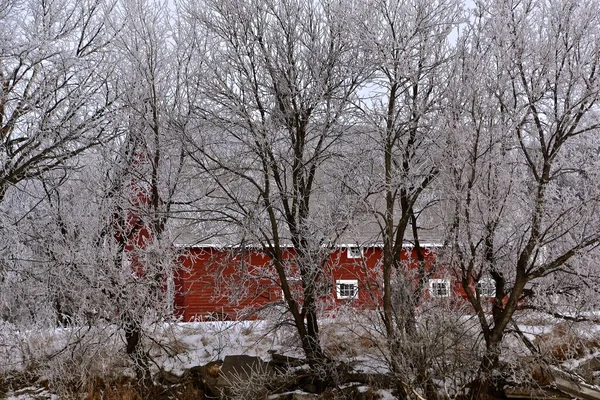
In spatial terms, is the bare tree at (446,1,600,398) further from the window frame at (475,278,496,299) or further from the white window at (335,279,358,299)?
the white window at (335,279,358,299)

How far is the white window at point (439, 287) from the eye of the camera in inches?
432

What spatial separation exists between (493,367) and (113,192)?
298 inches

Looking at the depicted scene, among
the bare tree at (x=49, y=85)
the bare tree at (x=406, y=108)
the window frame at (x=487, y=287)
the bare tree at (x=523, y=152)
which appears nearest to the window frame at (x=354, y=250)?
the bare tree at (x=406, y=108)

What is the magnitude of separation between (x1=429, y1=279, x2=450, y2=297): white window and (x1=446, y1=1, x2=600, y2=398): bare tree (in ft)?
1.98

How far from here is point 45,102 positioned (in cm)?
1115

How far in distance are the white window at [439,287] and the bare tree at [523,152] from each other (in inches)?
23.8

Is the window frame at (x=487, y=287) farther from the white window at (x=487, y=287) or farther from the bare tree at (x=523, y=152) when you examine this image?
the bare tree at (x=523, y=152)

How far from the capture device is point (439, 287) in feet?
37.0

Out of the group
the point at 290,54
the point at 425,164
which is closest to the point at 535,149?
the point at 425,164

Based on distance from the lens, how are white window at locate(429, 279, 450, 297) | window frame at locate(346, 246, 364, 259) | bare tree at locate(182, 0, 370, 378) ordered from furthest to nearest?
1. bare tree at locate(182, 0, 370, 378)
2. white window at locate(429, 279, 450, 297)
3. window frame at locate(346, 246, 364, 259)

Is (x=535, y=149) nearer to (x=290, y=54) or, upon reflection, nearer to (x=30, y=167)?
(x=290, y=54)

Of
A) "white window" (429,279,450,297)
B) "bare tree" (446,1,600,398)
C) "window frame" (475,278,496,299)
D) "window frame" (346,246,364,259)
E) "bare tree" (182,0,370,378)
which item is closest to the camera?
"bare tree" (446,1,600,398)

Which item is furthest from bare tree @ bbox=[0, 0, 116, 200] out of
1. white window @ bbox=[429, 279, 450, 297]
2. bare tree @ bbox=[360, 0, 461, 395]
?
white window @ bbox=[429, 279, 450, 297]

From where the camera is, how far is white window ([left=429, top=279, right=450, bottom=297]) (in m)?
11.0
